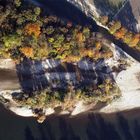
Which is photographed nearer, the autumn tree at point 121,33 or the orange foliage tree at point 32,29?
the orange foliage tree at point 32,29

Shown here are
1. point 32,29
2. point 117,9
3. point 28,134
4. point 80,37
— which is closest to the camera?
point 32,29

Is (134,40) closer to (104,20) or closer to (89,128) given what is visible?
(104,20)

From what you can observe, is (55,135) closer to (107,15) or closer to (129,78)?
(129,78)

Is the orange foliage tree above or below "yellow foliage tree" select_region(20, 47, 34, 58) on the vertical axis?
above

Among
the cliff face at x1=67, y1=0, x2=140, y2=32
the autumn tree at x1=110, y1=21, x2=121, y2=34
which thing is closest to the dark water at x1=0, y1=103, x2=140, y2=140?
the autumn tree at x1=110, y1=21, x2=121, y2=34

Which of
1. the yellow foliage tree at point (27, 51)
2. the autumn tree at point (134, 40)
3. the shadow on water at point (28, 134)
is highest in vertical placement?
the autumn tree at point (134, 40)

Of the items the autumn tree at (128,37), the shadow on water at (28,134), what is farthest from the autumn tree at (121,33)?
the shadow on water at (28,134)

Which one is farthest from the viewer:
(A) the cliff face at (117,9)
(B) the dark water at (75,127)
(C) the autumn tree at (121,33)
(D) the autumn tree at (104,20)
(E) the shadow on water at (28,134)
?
(A) the cliff face at (117,9)

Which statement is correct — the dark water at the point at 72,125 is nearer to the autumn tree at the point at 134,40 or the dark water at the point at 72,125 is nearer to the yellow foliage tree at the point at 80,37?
the yellow foliage tree at the point at 80,37

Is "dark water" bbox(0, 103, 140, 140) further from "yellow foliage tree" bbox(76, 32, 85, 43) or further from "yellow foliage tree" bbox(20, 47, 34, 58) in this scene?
"yellow foliage tree" bbox(76, 32, 85, 43)

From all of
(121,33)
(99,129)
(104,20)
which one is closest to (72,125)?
(99,129)

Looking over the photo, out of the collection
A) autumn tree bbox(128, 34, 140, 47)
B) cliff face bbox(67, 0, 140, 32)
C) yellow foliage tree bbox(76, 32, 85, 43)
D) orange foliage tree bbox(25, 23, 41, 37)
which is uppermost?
cliff face bbox(67, 0, 140, 32)

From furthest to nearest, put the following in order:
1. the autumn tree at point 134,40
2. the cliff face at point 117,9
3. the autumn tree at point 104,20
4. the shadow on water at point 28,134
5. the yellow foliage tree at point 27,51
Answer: the autumn tree at point 134,40 → the cliff face at point 117,9 → the autumn tree at point 104,20 → the shadow on water at point 28,134 → the yellow foliage tree at point 27,51
